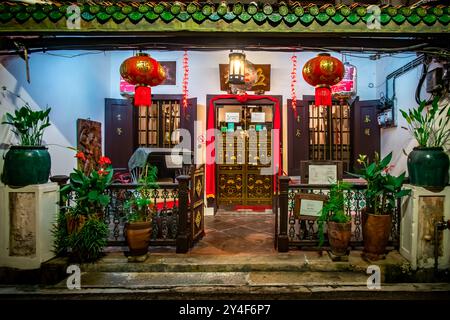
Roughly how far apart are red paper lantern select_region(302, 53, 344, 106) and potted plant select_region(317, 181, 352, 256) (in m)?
1.88

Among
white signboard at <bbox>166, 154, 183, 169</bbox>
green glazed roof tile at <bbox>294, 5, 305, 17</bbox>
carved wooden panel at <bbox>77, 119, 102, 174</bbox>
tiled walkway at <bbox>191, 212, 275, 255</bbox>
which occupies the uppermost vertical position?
green glazed roof tile at <bbox>294, 5, 305, 17</bbox>

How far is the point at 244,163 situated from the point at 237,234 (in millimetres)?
3452

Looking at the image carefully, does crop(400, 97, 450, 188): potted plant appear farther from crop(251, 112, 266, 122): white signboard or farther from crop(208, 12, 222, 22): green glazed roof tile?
crop(251, 112, 266, 122): white signboard

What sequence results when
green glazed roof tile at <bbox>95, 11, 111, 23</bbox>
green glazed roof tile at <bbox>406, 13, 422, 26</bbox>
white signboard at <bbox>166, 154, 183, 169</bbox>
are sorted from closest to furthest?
green glazed roof tile at <bbox>406, 13, 422, 26</bbox> → green glazed roof tile at <bbox>95, 11, 111, 23</bbox> → white signboard at <bbox>166, 154, 183, 169</bbox>

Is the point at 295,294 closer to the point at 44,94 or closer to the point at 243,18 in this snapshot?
the point at 243,18

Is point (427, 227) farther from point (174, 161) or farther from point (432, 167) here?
point (174, 161)

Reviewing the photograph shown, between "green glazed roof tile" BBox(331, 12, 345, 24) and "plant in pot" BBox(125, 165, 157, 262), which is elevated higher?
"green glazed roof tile" BBox(331, 12, 345, 24)

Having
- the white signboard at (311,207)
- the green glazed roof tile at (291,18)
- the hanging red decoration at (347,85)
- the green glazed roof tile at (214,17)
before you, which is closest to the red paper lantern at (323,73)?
the green glazed roof tile at (291,18)

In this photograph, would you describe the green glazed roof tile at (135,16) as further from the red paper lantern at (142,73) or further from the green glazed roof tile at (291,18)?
the green glazed roof tile at (291,18)

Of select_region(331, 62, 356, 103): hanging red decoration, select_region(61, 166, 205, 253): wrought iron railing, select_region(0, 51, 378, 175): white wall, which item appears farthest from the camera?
select_region(331, 62, 356, 103): hanging red decoration

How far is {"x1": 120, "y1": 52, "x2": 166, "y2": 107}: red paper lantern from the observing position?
5055mm

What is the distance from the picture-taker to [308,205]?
5.71 m

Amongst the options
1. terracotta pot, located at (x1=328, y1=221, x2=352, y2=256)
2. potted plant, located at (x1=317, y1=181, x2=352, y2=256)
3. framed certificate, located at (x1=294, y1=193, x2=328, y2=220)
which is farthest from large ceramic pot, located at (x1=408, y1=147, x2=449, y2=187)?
framed certificate, located at (x1=294, y1=193, x2=328, y2=220)
